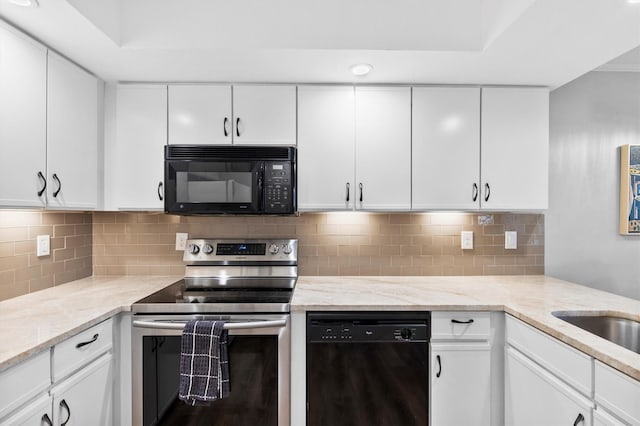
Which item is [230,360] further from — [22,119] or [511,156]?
[511,156]

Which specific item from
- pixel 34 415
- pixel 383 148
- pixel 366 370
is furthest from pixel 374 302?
pixel 34 415

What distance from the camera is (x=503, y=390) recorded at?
5.66 ft

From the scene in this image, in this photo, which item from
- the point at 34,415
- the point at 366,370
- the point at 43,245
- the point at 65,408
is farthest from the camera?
the point at 43,245

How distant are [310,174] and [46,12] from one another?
1359 millimetres

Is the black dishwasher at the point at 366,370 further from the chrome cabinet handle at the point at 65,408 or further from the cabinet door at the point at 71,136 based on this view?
the cabinet door at the point at 71,136

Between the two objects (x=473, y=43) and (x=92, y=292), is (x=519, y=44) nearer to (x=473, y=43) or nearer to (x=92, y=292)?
(x=473, y=43)

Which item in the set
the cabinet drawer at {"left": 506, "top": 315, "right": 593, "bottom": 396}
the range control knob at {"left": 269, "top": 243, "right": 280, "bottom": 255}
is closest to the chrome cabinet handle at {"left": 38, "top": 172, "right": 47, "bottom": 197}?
the range control knob at {"left": 269, "top": 243, "right": 280, "bottom": 255}

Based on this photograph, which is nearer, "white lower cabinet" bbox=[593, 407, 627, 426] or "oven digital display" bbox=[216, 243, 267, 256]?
"white lower cabinet" bbox=[593, 407, 627, 426]

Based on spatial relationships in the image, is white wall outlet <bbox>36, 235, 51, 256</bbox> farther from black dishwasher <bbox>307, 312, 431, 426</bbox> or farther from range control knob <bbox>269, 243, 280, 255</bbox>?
black dishwasher <bbox>307, 312, 431, 426</bbox>

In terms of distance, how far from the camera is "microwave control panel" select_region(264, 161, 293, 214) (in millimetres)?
1987

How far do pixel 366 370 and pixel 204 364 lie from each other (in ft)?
2.48

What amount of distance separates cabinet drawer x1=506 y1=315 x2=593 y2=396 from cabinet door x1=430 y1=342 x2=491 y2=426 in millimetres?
177

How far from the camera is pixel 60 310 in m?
1.57

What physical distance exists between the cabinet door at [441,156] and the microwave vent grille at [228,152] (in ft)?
2.51
